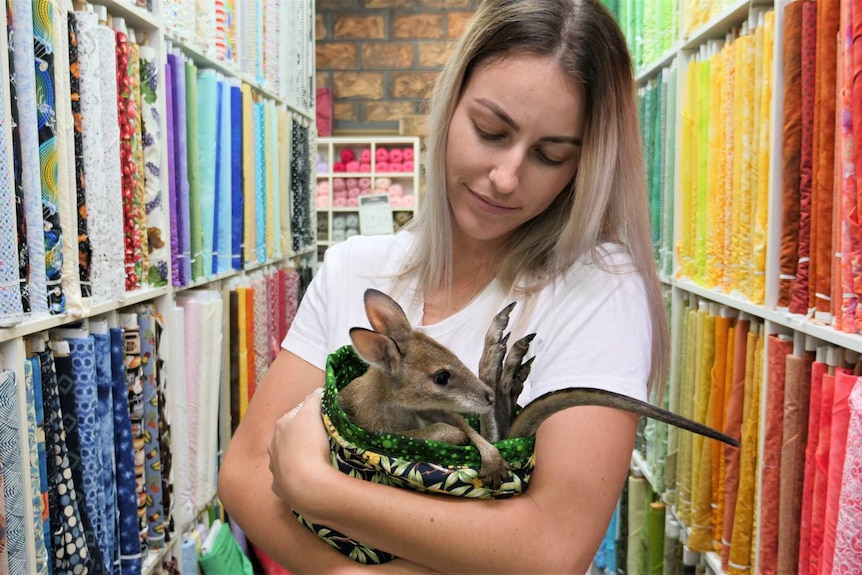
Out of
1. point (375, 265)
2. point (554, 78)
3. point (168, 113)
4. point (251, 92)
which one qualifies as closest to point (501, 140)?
point (554, 78)

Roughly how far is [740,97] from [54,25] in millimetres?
1204

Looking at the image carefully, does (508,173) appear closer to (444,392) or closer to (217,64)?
(444,392)

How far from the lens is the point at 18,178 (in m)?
1.07

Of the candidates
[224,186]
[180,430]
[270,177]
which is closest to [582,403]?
[180,430]

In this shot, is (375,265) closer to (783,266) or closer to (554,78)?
(554,78)

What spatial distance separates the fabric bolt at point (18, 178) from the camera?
1041 millimetres

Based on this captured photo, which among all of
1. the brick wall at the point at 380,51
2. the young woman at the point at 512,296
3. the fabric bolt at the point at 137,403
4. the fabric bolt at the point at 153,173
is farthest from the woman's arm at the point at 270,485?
the brick wall at the point at 380,51

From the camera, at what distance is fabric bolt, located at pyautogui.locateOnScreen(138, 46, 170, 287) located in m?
1.55

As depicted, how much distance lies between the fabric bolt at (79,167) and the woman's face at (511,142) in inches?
24.8

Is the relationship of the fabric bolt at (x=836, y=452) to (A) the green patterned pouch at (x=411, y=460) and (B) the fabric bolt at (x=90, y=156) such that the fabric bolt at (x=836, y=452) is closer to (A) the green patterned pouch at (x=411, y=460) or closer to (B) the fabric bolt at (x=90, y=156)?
(A) the green patterned pouch at (x=411, y=460)

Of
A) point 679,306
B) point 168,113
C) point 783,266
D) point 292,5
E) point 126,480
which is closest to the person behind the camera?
point 783,266

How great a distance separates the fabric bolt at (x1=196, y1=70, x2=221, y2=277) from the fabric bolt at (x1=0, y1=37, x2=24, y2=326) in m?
0.89

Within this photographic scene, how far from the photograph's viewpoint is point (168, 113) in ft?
5.53

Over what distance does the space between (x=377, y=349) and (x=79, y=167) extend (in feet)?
2.49
